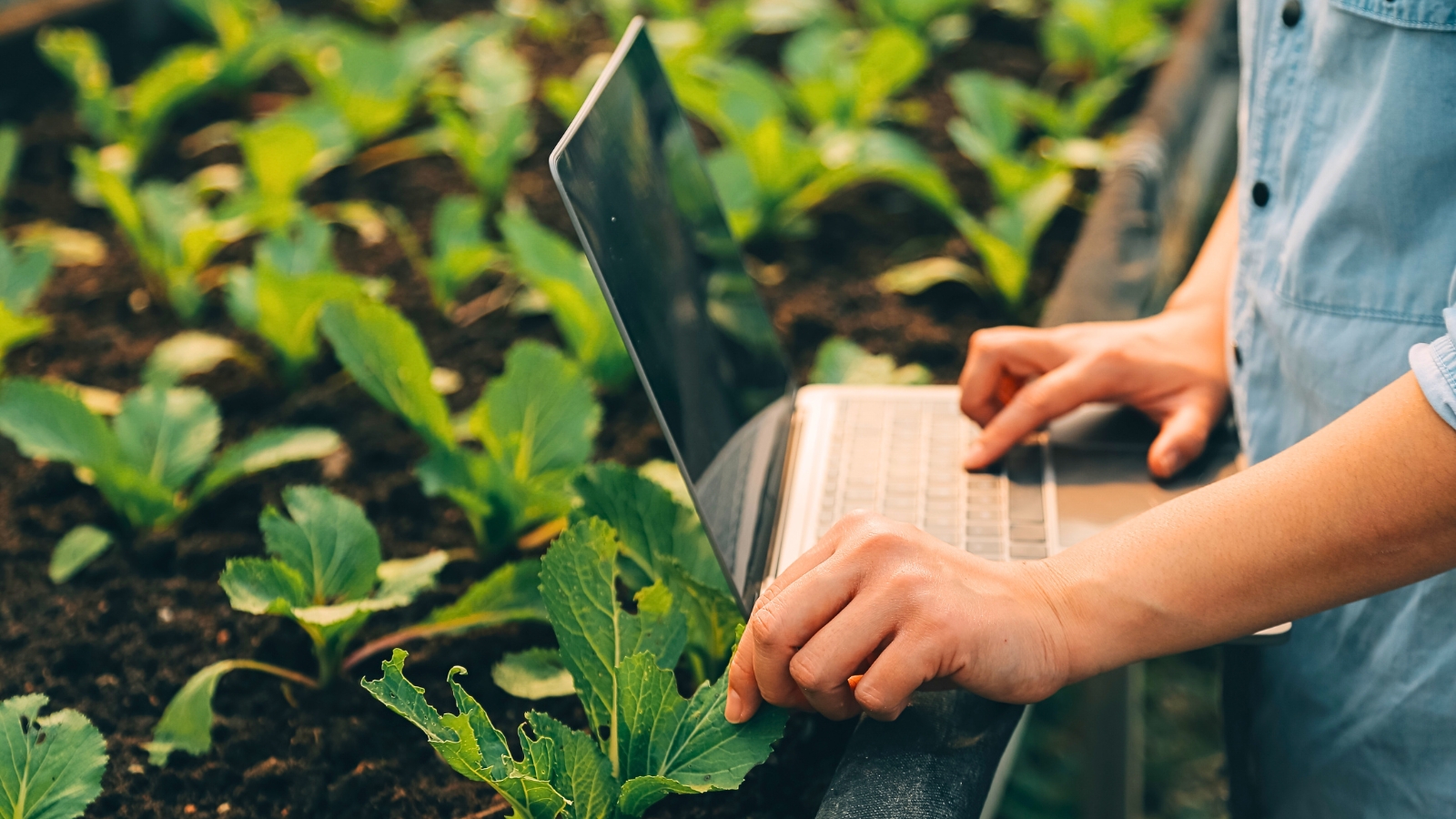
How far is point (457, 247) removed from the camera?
146 centimetres

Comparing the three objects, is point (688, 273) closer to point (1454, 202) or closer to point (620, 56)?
point (620, 56)

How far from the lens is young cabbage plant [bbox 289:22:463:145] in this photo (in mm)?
1851

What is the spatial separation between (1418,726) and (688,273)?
2.12ft

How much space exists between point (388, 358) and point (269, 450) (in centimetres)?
18

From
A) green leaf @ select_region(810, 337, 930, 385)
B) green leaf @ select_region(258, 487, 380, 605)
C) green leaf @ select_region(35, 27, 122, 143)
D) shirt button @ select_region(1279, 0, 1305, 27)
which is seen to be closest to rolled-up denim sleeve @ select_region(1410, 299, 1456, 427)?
shirt button @ select_region(1279, 0, 1305, 27)

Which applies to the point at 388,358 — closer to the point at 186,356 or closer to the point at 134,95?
the point at 186,356

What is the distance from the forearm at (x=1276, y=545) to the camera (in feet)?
2.06

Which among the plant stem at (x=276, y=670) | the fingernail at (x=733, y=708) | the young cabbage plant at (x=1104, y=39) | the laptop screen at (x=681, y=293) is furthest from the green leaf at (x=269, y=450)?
the young cabbage plant at (x=1104, y=39)

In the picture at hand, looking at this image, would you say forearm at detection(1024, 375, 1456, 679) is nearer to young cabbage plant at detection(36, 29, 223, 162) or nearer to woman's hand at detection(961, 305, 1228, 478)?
woman's hand at detection(961, 305, 1228, 478)

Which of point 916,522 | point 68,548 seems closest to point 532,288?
point 68,548

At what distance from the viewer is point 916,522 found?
94cm

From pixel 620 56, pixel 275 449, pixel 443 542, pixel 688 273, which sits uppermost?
pixel 620 56

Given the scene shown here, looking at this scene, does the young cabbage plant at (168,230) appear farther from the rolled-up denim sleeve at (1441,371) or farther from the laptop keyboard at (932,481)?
the rolled-up denim sleeve at (1441,371)

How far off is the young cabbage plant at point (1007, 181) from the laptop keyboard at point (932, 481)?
0.47m
